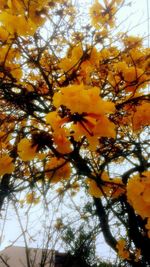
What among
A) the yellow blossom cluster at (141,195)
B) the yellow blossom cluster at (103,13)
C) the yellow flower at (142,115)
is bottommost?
the yellow blossom cluster at (141,195)

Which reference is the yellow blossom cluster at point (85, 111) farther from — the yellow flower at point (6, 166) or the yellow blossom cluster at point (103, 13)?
the yellow blossom cluster at point (103, 13)

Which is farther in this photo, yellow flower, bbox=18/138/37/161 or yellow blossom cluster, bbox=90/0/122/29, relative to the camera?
yellow blossom cluster, bbox=90/0/122/29

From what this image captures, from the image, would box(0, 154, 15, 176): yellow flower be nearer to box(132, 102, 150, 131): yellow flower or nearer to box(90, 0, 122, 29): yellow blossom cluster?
box(132, 102, 150, 131): yellow flower

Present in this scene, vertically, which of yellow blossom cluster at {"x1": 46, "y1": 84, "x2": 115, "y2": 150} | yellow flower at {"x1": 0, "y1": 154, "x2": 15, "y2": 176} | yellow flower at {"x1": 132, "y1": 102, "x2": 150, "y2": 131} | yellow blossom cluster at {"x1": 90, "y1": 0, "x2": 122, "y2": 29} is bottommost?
yellow blossom cluster at {"x1": 46, "y1": 84, "x2": 115, "y2": 150}

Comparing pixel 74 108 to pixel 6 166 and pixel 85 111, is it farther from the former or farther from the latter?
pixel 6 166

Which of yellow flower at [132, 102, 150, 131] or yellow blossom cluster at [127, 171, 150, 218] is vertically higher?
yellow flower at [132, 102, 150, 131]

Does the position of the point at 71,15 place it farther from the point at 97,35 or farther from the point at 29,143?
the point at 29,143

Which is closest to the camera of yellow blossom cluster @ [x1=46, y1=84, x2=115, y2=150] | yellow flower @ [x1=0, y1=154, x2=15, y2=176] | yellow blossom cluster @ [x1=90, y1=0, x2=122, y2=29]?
yellow blossom cluster @ [x1=46, y1=84, x2=115, y2=150]

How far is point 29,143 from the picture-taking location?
1509 millimetres

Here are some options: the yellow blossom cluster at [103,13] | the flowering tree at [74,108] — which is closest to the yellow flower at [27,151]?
the flowering tree at [74,108]

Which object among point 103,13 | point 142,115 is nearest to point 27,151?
point 142,115

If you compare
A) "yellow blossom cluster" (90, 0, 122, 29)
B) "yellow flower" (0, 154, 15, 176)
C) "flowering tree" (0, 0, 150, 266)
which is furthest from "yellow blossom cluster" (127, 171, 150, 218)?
"yellow blossom cluster" (90, 0, 122, 29)

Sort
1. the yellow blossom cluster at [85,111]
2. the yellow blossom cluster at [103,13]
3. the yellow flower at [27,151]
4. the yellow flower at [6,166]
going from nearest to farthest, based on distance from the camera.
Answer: the yellow blossom cluster at [85,111]
the yellow flower at [27,151]
the yellow flower at [6,166]
the yellow blossom cluster at [103,13]

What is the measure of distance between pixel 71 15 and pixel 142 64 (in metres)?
1.29
